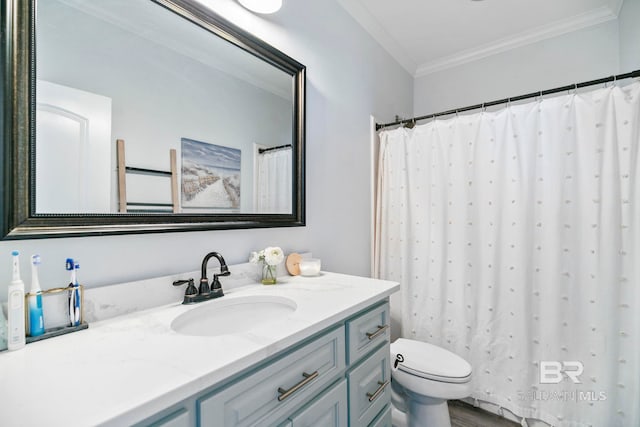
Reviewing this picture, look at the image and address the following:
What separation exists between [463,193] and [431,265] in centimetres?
52

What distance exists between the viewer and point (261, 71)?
1.43 meters

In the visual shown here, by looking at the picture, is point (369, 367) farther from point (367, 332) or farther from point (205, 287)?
point (205, 287)

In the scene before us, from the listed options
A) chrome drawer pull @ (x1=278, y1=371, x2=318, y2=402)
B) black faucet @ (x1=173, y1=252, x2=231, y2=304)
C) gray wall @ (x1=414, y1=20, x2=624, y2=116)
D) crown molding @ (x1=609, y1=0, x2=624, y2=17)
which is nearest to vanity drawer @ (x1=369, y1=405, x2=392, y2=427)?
chrome drawer pull @ (x1=278, y1=371, x2=318, y2=402)

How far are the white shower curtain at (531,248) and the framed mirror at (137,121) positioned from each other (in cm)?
107

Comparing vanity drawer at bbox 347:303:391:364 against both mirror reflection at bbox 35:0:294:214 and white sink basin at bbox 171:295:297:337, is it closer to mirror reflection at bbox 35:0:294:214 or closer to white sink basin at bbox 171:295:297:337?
white sink basin at bbox 171:295:297:337

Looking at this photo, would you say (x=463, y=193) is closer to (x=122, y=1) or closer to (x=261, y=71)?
(x=261, y=71)

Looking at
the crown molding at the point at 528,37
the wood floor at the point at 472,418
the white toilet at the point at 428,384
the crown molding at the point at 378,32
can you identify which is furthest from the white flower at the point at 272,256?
the crown molding at the point at 528,37

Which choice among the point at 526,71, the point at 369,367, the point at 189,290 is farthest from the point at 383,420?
the point at 526,71

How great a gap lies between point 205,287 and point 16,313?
19.2 inches

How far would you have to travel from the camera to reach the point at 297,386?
797mm

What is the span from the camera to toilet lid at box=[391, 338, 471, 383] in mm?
1466

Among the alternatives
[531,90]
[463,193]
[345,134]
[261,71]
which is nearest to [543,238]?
[463,193]

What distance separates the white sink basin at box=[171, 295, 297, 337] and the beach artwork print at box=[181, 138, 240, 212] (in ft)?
1.26

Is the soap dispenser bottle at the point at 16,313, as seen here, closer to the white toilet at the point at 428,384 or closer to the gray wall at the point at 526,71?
the white toilet at the point at 428,384
